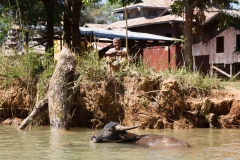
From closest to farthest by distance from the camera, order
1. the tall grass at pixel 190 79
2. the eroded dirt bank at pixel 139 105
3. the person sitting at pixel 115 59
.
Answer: the eroded dirt bank at pixel 139 105, the person sitting at pixel 115 59, the tall grass at pixel 190 79

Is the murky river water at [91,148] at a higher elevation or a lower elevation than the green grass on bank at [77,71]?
lower

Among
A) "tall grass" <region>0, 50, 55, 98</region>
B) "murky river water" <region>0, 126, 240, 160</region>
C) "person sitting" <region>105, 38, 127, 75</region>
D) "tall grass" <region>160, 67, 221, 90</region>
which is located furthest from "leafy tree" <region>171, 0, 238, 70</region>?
"murky river water" <region>0, 126, 240, 160</region>

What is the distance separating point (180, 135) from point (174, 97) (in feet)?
5.70

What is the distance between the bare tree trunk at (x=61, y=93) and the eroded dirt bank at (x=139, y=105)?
1.82 ft

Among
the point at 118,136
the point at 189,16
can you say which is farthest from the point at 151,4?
the point at 118,136

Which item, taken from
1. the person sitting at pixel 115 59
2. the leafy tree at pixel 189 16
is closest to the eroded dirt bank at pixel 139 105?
the person sitting at pixel 115 59

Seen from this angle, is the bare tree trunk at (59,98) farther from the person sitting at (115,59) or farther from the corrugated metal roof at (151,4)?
the corrugated metal roof at (151,4)

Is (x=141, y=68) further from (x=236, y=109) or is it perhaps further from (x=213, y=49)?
(x=213, y=49)

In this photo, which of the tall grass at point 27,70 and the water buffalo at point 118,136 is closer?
the water buffalo at point 118,136

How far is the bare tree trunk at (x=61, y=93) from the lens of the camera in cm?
1091

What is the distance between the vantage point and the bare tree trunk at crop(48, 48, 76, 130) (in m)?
10.9

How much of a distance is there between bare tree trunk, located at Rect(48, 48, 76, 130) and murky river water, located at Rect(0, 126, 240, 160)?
1.01 ft

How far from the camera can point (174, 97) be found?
12.1 meters

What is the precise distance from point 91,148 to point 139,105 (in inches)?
148
